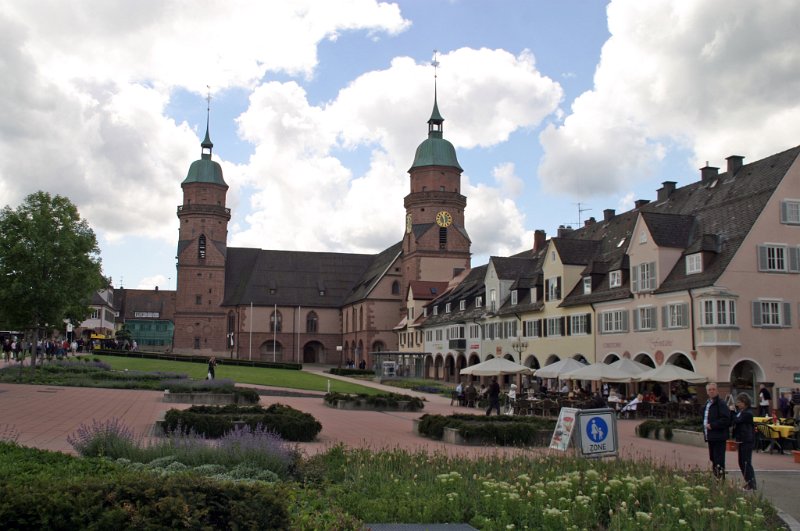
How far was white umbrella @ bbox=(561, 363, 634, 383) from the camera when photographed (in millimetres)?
35688

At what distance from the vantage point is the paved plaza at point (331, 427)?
681 inches

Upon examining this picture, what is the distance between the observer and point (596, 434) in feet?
52.2

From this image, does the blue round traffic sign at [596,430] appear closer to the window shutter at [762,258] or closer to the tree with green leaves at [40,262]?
the window shutter at [762,258]

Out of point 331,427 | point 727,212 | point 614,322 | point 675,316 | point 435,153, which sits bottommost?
point 331,427

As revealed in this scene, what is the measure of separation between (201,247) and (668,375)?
81.2 meters

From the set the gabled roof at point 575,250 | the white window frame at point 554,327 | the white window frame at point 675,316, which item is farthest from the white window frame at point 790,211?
the white window frame at point 554,327

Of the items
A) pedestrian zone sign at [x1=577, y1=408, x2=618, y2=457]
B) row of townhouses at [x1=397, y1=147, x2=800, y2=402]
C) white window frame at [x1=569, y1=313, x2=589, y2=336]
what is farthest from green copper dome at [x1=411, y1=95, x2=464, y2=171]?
pedestrian zone sign at [x1=577, y1=408, x2=618, y2=457]

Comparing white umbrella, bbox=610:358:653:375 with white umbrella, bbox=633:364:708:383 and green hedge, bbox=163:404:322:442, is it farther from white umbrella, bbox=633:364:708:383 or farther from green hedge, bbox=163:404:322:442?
green hedge, bbox=163:404:322:442

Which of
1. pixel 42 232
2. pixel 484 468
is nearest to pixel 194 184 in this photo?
pixel 42 232

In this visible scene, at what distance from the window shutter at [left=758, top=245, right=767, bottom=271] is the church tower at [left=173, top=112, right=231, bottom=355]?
77.7 meters

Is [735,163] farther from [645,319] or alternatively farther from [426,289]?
[426,289]

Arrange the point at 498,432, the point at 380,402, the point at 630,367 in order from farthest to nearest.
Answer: the point at 630,367 → the point at 380,402 → the point at 498,432

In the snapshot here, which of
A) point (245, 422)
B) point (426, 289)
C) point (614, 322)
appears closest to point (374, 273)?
point (426, 289)

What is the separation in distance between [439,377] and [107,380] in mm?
36873
